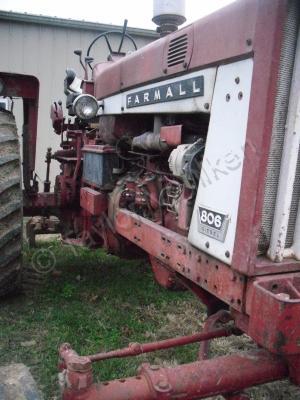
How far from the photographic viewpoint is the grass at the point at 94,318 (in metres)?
2.73

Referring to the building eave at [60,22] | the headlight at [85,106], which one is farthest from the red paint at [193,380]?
the building eave at [60,22]

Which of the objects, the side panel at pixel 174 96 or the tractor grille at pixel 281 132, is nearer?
the tractor grille at pixel 281 132

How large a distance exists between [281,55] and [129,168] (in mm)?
1692

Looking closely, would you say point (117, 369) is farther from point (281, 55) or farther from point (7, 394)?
point (281, 55)

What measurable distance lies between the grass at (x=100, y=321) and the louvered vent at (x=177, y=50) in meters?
1.55

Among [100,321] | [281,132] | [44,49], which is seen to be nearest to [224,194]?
[281,132]

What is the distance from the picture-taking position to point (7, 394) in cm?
184

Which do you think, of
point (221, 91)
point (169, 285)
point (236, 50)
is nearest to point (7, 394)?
point (169, 285)

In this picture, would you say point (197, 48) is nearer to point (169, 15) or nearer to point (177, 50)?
point (177, 50)

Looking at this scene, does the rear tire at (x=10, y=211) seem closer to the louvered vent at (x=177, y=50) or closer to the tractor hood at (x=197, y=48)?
the tractor hood at (x=197, y=48)

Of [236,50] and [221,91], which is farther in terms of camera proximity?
[221,91]

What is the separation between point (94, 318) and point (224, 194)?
178cm

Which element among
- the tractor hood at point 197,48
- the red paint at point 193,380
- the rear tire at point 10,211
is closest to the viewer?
the red paint at point 193,380

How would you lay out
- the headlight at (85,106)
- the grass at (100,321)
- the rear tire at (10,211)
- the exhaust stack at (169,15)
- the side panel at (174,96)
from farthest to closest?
the exhaust stack at (169,15), the headlight at (85,106), the rear tire at (10,211), the grass at (100,321), the side panel at (174,96)
